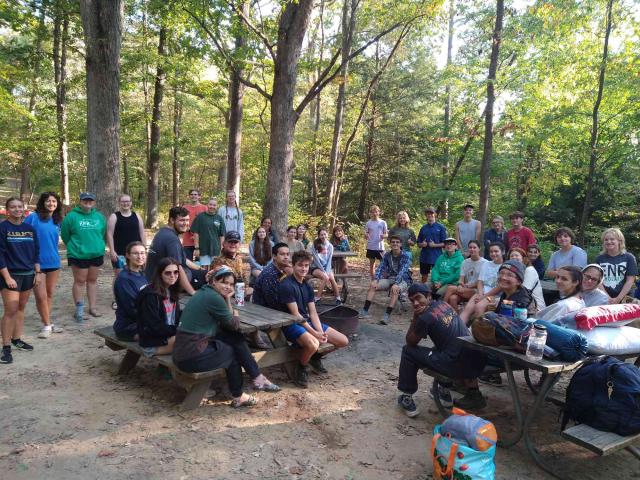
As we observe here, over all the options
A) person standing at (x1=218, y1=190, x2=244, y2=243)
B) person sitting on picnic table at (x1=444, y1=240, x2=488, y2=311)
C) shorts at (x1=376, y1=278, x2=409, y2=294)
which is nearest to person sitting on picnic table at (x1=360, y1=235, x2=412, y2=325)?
shorts at (x1=376, y1=278, x2=409, y2=294)

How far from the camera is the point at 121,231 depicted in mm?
6102

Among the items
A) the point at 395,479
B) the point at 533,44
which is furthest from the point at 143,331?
the point at 533,44

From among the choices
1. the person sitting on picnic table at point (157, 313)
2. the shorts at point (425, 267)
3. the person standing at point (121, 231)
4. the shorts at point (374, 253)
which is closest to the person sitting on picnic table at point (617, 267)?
the shorts at point (425, 267)

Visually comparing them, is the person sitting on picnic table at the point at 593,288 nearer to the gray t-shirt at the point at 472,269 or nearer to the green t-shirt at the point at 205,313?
the gray t-shirt at the point at 472,269

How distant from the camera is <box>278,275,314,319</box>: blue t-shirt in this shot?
14.6ft

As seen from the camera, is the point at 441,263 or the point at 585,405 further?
the point at 441,263

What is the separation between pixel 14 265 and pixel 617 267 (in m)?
6.90

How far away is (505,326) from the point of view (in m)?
3.20

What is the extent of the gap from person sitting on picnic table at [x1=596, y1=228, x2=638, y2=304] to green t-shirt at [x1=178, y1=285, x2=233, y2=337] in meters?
4.58

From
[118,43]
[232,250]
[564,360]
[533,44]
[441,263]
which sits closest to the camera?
[564,360]

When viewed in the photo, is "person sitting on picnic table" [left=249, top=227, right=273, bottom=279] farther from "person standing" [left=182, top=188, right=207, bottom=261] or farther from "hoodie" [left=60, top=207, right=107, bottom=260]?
"hoodie" [left=60, top=207, right=107, bottom=260]

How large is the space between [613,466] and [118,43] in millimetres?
8855

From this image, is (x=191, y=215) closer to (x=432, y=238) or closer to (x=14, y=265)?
(x=14, y=265)

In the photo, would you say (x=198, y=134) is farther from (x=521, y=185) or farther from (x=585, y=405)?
(x=585, y=405)
